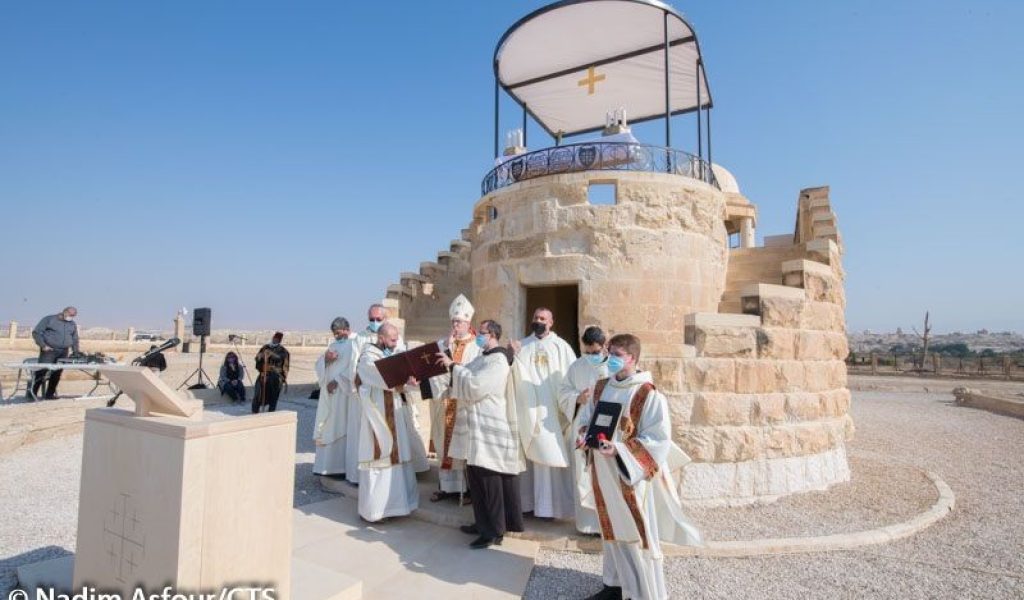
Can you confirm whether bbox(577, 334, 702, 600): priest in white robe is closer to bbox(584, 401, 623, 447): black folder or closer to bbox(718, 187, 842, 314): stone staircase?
bbox(584, 401, 623, 447): black folder

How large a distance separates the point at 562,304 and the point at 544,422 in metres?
7.47

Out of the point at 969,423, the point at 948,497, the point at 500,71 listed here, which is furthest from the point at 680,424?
the point at 969,423

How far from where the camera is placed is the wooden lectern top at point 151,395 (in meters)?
2.72

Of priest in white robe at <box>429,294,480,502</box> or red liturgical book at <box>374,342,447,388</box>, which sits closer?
red liturgical book at <box>374,342,447,388</box>

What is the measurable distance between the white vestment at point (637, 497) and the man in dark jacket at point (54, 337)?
39.5 ft

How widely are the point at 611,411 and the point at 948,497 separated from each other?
557 centimetres

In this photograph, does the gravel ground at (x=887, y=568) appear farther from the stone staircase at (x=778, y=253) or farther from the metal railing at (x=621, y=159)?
the metal railing at (x=621, y=159)

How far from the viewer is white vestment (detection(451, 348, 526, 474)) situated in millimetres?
4512

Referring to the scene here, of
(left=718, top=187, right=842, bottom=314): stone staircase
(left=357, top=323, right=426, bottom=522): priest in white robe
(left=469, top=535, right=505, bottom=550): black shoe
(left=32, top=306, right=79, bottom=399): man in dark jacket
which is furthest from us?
(left=32, top=306, right=79, bottom=399): man in dark jacket

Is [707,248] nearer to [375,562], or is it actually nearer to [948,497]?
[948,497]

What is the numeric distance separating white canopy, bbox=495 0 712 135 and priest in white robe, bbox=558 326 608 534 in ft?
21.1

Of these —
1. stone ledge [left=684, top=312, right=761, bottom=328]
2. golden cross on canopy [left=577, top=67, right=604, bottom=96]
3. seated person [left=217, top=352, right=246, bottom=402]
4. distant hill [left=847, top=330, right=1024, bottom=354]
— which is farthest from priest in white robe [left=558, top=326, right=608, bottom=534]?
distant hill [left=847, top=330, right=1024, bottom=354]

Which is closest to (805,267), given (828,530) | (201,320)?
(828,530)

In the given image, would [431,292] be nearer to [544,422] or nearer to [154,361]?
[154,361]
